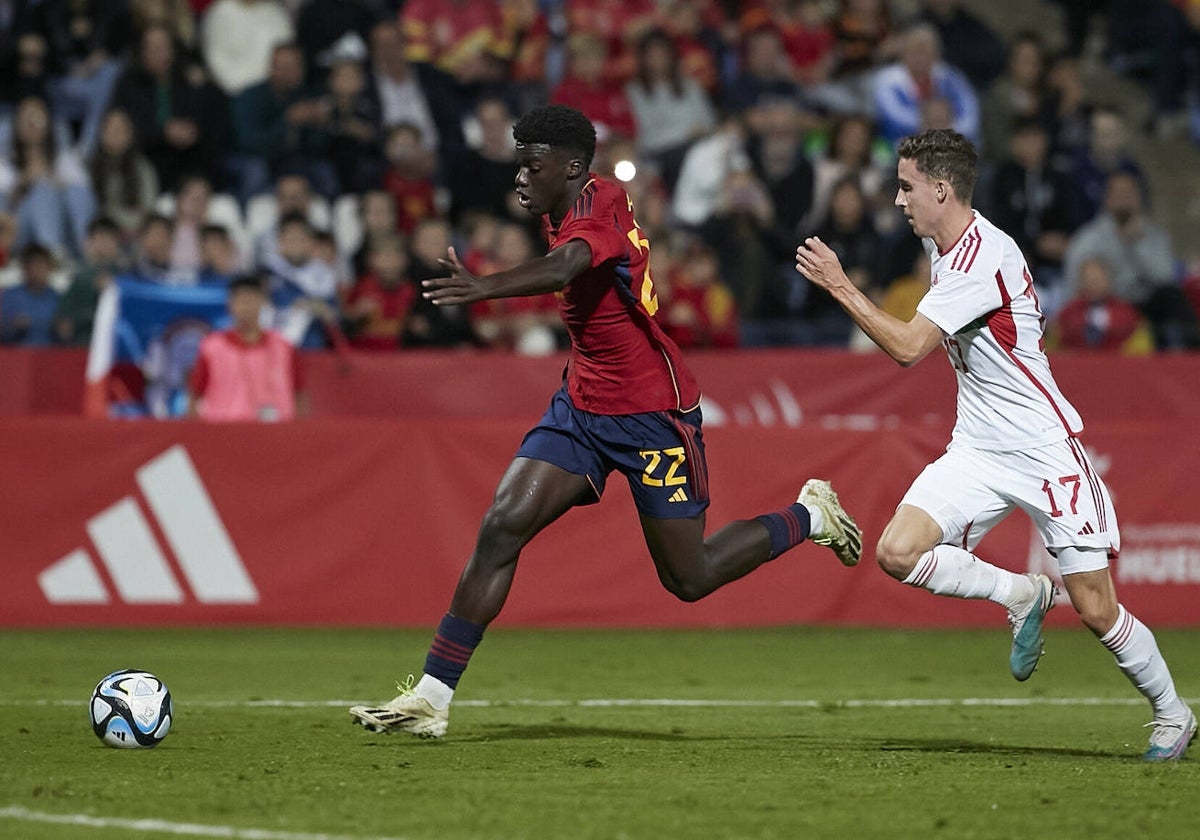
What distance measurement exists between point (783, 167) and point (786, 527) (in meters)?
10.0

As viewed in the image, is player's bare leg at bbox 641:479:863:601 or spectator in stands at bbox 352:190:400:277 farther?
spectator in stands at bbox 352:190:400:277

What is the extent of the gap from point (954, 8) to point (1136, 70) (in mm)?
2580

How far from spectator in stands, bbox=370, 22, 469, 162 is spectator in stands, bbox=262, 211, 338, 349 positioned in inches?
91.1

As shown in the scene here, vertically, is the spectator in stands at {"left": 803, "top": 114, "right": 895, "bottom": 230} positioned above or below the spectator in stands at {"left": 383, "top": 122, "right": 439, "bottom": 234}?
below

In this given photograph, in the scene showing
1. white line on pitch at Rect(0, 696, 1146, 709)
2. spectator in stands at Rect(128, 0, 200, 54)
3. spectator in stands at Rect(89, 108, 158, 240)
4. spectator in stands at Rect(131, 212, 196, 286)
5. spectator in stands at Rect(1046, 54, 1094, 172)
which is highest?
spectator in stands at Rect(128, 0, 200, 54)

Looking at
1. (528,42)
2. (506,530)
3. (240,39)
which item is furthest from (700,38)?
(506,530)

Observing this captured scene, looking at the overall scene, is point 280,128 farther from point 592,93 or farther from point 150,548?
point 150,548

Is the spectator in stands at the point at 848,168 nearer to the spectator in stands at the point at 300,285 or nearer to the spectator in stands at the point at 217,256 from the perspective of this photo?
the spectator in stands at the point at 300,285

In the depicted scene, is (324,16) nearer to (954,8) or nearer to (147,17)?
(147,17)

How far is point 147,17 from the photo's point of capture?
1805 cm

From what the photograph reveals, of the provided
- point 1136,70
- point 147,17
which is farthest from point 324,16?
→ point 1136,70

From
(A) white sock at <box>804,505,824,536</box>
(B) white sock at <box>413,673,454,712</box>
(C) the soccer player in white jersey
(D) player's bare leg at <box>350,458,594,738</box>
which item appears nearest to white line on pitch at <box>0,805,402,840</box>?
(D) player's bare leg at <box>350,458,594,738</box>

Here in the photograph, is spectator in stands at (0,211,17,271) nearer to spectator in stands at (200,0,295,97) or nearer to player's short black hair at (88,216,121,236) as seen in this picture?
player's short black hair at (88,216,121,236)

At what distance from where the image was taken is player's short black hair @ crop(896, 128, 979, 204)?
791 cm
